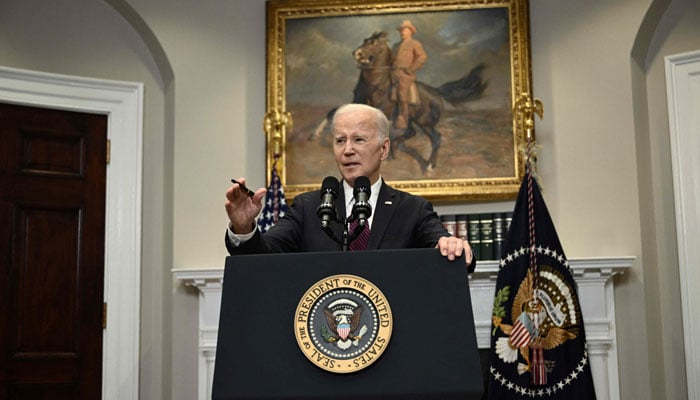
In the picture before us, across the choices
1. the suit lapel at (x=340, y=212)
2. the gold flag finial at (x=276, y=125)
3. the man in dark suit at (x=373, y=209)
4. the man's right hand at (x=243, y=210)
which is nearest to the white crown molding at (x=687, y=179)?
the gold flag finial at (x=276, y=125)

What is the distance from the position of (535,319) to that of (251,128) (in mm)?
2305

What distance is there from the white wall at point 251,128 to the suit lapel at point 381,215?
9.05ft

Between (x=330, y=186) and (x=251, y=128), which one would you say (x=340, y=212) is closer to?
(x=330, y=186)

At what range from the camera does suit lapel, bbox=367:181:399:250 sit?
8.82 feet

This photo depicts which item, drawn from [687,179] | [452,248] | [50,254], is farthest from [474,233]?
[452,248]

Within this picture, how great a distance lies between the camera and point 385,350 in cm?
199

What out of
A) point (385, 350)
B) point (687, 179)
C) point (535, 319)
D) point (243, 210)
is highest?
point (687, 179)

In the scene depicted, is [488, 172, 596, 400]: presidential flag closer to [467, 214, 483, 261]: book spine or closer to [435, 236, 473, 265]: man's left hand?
[467, 214, 483, 261]: book spine

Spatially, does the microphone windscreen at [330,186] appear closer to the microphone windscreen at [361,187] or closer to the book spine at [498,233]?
the microphone windscreen at [361,187]

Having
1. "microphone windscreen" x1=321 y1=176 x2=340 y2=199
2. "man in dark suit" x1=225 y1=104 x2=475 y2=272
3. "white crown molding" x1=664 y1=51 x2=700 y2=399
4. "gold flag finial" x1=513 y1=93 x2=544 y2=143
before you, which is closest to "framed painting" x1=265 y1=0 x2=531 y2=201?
"gold flag finial" x1=513 y1=93 x2=544 y2=143

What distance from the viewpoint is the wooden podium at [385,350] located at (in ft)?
6.46

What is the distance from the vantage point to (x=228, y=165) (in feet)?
18.5

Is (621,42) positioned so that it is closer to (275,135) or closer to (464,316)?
(275,135)

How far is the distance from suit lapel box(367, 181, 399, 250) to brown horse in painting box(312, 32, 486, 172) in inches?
108
